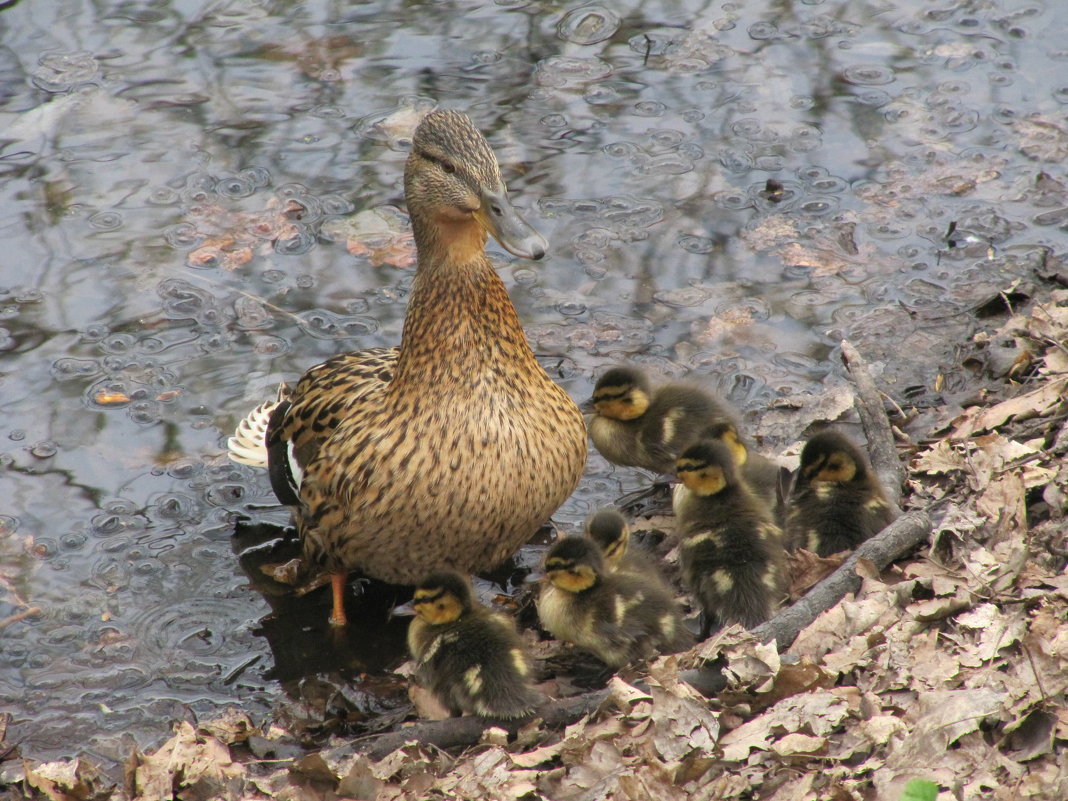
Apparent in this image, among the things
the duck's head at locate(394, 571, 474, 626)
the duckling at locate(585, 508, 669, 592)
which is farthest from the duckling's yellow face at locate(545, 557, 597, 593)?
the duck's head at locate(394, 571, 474, 626)

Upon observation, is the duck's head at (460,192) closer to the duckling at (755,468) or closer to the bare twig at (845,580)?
the duckling at (755,468)

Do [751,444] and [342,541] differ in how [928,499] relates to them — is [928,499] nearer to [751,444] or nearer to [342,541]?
[751,444]

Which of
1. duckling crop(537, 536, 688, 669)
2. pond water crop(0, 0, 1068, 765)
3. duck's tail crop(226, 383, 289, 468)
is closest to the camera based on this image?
duckling crop(537, 536, 688, 669)

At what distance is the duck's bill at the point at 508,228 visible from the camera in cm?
475

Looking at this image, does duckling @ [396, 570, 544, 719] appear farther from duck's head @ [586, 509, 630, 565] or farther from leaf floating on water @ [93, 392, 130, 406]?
leaf floating on water @ [93, 392, 130, 406]

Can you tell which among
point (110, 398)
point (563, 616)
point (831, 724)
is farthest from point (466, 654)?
point (110, 398)

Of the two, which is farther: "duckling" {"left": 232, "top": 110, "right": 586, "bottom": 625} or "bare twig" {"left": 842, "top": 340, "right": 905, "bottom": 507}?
"bare twig" {"left": 842, "top": 340, "right": 905, "bottom": 507}

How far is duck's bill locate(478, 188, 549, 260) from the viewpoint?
4754 millimetres

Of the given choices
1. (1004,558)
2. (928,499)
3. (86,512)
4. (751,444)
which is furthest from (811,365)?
(86,512)

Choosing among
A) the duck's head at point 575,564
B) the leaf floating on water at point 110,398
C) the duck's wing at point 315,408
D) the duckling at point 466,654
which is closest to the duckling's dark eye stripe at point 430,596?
the duckling at point 466,654

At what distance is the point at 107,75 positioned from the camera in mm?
8961

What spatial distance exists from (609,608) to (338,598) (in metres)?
1.47

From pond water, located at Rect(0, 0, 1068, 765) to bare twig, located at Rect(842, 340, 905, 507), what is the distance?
0.73 metres

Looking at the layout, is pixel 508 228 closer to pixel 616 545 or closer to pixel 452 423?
pixel 452 423
